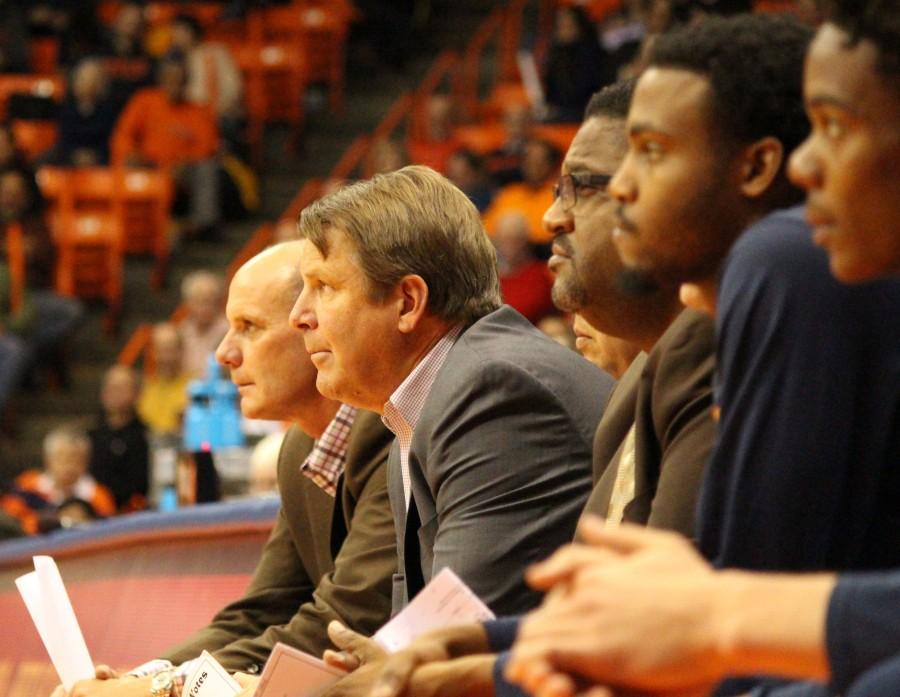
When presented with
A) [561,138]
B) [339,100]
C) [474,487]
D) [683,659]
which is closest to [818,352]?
[683,659]

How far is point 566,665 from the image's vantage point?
1.80 m

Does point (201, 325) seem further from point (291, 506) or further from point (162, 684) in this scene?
point (162, 684)

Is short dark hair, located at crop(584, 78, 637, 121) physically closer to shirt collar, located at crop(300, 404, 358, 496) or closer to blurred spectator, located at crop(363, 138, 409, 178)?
shirt collar, located at crop(300, 404, 358, 496)

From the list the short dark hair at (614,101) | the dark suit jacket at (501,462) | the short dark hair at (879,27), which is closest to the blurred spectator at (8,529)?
the dark suit jacket at (501,462)

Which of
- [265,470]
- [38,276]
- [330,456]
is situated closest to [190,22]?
[38,276]

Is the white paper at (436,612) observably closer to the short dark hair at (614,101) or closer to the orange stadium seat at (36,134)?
the short dark hair at (614,101)

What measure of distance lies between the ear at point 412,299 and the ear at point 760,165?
119cm

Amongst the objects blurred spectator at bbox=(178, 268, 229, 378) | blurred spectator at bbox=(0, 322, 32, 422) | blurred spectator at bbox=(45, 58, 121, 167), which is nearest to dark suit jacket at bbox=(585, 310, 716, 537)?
blurred spectator at bbox=(178, 268, 229, 378)

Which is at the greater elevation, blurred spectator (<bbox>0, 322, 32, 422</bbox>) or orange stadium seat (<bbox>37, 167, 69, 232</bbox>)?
orange stadium seat (<bbox>37, 167, 69, 232</bbox>)

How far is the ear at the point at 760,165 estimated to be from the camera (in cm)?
224

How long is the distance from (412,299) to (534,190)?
7.32 metres

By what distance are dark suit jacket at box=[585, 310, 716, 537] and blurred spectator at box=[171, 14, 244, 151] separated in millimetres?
11674

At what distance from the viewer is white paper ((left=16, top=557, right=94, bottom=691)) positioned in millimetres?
3580

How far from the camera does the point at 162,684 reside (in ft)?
12.2
